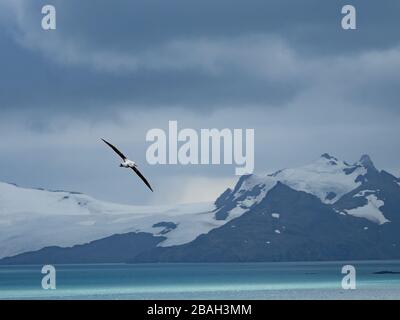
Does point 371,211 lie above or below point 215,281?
above

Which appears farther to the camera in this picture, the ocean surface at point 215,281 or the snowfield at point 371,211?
the snowfield at point 371,211

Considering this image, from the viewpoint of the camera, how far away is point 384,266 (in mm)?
112688

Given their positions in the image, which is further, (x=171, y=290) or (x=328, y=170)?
(x=328, y=170)

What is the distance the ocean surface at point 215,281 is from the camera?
8500cm

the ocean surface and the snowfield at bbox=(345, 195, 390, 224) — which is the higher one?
the snowfield at bbox=(345, 195, 390, 224)

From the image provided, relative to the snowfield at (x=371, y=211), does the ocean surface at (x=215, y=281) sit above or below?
below

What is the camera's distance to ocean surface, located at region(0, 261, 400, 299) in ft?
279

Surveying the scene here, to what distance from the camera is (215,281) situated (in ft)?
340

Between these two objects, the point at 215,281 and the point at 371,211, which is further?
the point at 371,211

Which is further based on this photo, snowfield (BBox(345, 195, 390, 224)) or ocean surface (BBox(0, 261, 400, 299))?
snowfield (BBox(345, 195, 390, 224))
